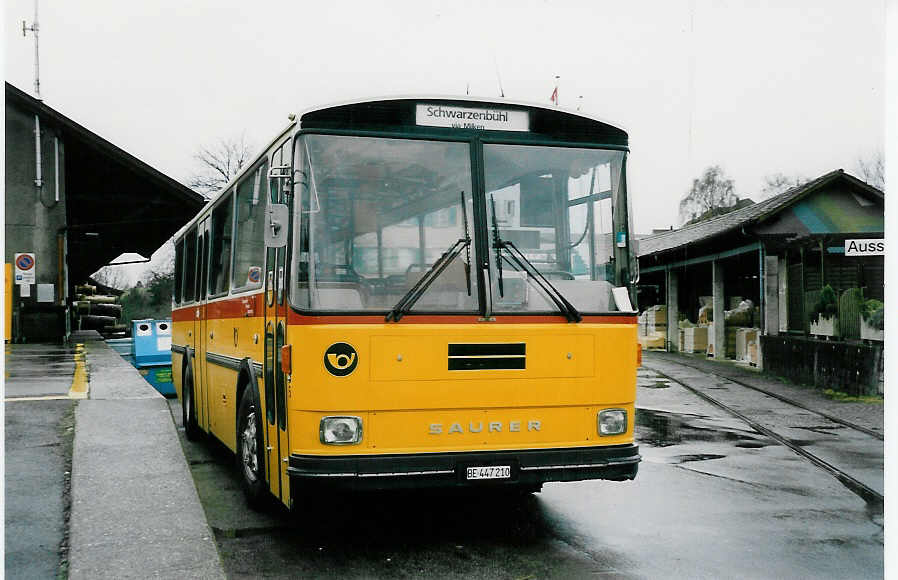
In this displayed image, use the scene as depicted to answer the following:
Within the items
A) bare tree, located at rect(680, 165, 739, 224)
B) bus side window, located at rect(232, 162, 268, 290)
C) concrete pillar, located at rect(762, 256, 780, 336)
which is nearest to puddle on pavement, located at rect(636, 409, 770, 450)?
bus side window, located at rect(232, 162, 268, 290)

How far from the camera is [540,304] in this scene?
610cm

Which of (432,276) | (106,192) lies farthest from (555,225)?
(106,192)

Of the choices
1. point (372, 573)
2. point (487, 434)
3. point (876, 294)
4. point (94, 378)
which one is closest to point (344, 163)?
point (487, 434)

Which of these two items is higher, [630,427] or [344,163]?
[344,163]

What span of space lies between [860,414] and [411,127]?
10171 mm

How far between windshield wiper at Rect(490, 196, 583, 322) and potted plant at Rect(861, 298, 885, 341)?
1140cm

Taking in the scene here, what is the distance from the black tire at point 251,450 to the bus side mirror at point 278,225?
1519 millimetres

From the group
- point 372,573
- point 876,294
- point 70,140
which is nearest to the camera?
point 372,573

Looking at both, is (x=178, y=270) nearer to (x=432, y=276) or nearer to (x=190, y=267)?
(x=190, y=267)

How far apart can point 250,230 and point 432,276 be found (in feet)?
7.59

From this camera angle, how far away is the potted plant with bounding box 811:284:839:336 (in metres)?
17.5

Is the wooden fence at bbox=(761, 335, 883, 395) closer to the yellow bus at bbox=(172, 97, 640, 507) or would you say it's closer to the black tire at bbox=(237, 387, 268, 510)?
the yellow bus at bbox=(172, 97, 640, 507)

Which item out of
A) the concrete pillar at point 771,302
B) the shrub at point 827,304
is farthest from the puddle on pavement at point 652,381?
the shrub at point 827,304

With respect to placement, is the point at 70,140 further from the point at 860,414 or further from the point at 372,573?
the point at 372,573
